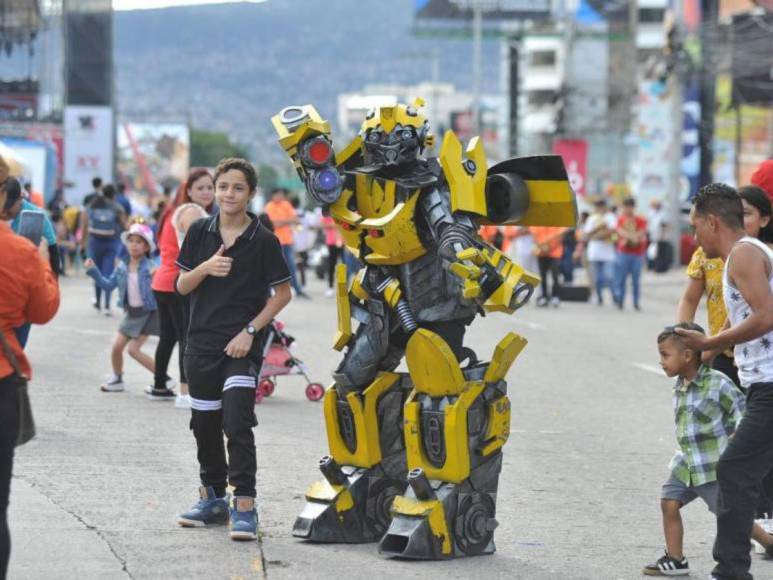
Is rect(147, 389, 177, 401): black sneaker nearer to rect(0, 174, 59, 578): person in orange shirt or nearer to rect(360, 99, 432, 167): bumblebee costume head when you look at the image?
rect(360, 99, 432, 167): bumblebee costume head

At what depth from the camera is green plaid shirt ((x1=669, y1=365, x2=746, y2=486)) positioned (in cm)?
747

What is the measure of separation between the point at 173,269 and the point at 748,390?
6.20 m

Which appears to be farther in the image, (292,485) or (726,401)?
(292,485)

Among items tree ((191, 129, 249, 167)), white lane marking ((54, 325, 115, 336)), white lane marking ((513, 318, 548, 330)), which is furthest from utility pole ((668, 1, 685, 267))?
tree ((191, 129, 249, 167))

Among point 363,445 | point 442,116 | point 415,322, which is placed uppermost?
point 415,322

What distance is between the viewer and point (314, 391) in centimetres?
1373

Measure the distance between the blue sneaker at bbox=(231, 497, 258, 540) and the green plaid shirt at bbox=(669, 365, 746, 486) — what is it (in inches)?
75.4

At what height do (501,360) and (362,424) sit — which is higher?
(501,360)

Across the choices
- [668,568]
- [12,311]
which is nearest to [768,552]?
[668,568]

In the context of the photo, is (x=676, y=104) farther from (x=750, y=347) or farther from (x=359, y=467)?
(x=750, y=347)

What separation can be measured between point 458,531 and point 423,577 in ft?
1.63

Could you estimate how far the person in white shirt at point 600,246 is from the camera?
89.2ft

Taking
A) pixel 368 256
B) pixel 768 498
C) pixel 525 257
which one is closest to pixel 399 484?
pixel 368 256

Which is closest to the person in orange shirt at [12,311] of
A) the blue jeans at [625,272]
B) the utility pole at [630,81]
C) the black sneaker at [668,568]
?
the black sneaker at [668,568]
